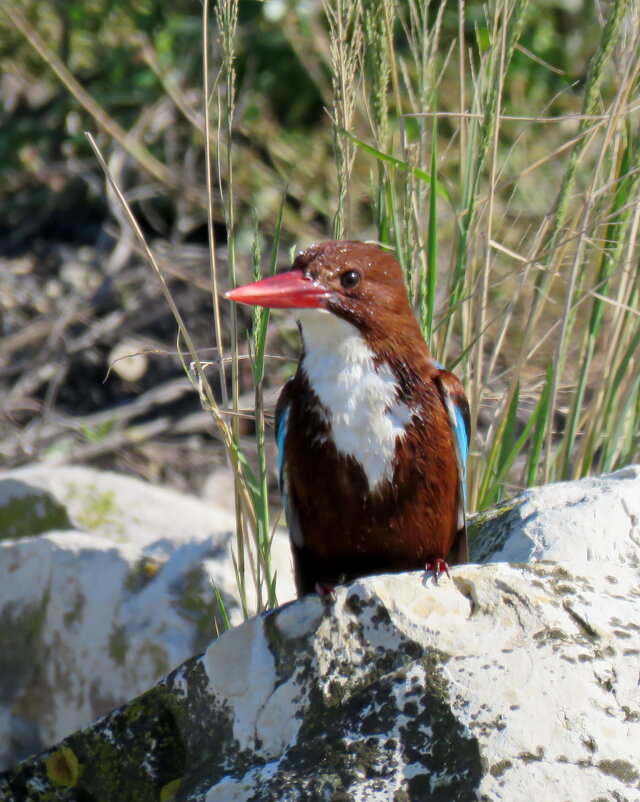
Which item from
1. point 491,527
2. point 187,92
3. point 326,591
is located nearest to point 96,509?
point 491,527

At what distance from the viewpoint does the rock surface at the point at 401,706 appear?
1.82 metres

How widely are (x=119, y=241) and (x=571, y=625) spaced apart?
164 inches

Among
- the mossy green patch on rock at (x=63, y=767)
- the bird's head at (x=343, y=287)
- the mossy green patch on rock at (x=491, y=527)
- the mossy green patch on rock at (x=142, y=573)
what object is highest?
the bird's head at (x=343, y=287)

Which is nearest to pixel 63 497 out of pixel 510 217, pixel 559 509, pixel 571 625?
pixel 559 509

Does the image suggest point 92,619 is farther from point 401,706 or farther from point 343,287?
point 401,706

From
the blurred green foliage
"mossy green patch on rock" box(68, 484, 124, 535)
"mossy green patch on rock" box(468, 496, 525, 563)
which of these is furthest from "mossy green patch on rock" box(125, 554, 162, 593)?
the blurred green foliage

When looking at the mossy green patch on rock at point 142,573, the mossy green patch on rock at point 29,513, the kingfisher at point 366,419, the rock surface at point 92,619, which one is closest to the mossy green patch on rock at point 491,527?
the kingfisher at point 366,419

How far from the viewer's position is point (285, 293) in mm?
2281

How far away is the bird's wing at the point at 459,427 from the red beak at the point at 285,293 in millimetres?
351

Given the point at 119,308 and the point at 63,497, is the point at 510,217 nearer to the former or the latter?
the point at 119,308

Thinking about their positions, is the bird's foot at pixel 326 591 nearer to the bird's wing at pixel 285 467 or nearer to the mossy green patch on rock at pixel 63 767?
the bird's wing at pixel 285 467

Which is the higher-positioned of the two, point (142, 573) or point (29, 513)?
point (142, 573)

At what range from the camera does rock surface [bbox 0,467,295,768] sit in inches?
125

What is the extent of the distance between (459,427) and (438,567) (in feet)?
1.15
